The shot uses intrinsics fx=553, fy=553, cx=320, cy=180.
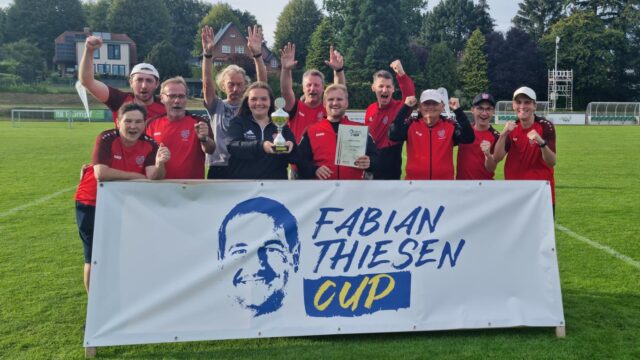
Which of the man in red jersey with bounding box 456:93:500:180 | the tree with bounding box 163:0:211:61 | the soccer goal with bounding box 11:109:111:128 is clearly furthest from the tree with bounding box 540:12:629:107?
the man in red jersey with bounding box 456:93:500:180

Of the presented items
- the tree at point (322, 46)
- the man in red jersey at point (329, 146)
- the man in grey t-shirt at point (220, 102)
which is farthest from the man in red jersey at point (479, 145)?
the tree at point (322, 46)

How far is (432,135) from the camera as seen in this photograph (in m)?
4.78

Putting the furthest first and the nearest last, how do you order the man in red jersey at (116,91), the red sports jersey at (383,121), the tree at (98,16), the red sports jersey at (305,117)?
1. the tree at (98,16)
2. the red sports jersey at (305,117)
3. the red sports jersey at (383,121)
4. the man in red jersey at (116,91)

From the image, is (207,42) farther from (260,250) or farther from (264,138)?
(260,250)

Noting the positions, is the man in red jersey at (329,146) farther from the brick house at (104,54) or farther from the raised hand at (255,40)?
the brick house at (104,54)

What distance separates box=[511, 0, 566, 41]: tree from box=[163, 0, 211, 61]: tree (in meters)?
54.4

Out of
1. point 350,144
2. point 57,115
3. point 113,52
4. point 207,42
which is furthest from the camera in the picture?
point 113,52

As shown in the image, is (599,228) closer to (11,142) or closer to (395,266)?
(395,266)

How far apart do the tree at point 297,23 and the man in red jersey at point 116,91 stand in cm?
7589

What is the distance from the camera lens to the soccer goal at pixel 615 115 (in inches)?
1706

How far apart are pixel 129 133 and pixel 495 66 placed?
64452 mm

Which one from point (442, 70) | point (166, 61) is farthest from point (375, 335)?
point (442, 70)

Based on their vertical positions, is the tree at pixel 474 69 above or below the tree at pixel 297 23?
below

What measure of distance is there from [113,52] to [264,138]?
75353mm
